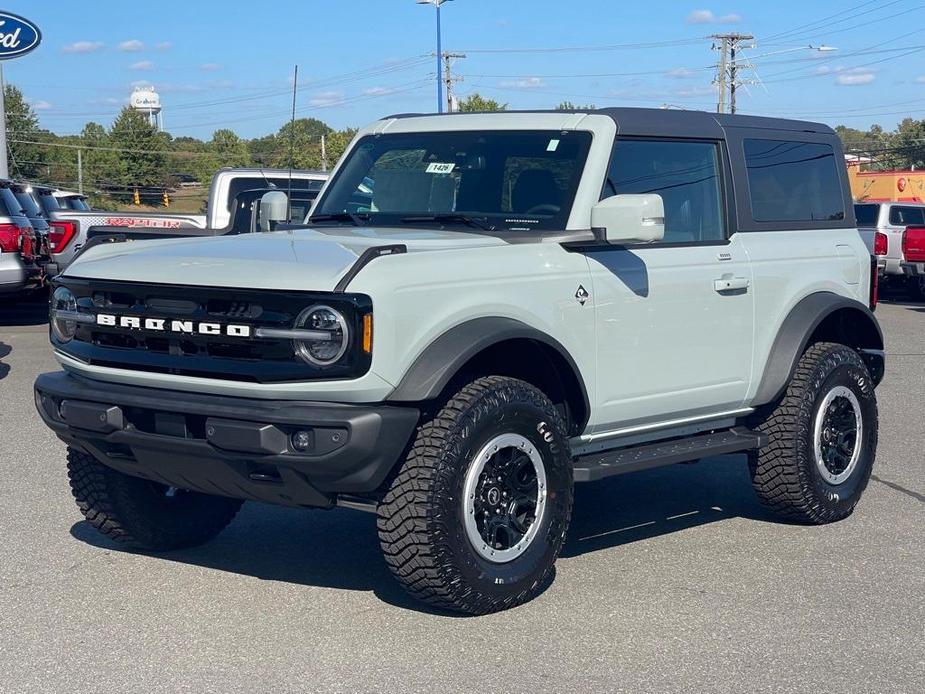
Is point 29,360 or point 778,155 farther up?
point 778,155

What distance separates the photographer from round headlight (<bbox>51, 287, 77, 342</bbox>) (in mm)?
5609

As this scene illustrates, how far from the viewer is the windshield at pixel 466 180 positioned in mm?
6086

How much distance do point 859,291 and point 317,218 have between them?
298cm

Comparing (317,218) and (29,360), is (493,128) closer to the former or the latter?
(317,218)

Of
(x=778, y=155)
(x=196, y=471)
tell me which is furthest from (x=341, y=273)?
(x=778, y=155)

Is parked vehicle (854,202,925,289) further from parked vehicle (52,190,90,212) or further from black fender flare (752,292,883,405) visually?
black fender flare (752,292,883,405)

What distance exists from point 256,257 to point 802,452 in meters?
3.05

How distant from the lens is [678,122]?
21.6 feet

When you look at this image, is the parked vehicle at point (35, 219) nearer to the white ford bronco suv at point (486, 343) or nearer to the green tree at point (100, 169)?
the white ford bronco suv at point (486, 343)

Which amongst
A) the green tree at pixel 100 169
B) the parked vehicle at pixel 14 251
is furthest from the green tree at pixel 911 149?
the parked vehicle at pixel 14 251

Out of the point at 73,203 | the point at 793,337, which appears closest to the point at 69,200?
the point at 73,203

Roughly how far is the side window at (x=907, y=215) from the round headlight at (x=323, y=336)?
2273 centimetres

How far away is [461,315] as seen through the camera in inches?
203

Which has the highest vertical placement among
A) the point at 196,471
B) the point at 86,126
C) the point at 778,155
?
the point at 86,126
